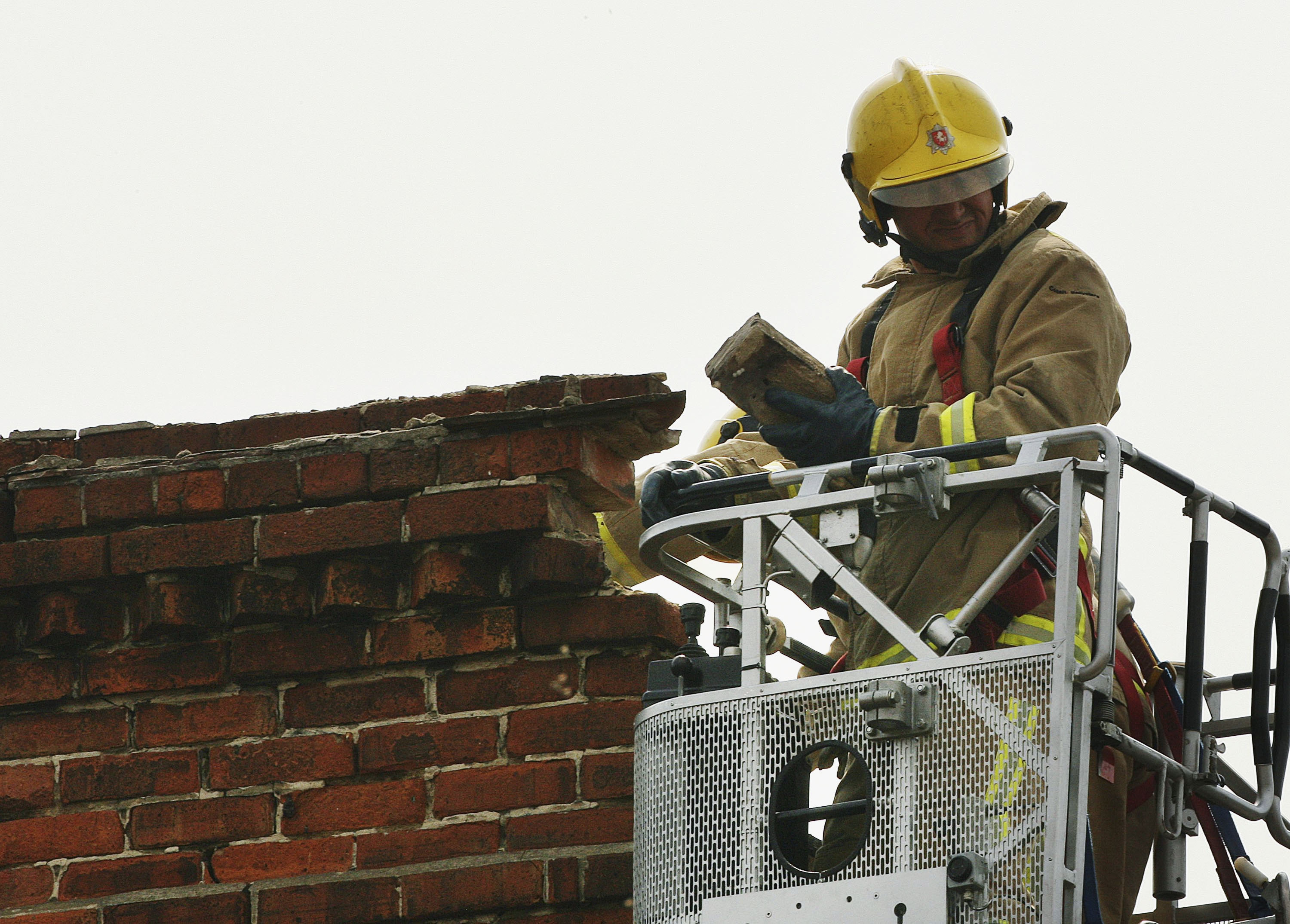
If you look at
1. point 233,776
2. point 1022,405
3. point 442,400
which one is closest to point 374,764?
point 233,776

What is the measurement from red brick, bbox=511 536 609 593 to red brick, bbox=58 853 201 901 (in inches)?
40.0

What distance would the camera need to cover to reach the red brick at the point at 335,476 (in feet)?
15.8

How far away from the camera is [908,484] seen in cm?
377

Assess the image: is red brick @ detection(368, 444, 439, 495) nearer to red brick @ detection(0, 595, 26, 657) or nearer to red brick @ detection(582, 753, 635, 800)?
red brick @ detection(582, 753, 635, 800)

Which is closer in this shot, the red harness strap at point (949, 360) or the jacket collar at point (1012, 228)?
the red harness strap at point (949, 360)

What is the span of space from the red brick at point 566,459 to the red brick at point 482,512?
0.20ft

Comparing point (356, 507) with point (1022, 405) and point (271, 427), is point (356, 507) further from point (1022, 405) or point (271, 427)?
point (1022, 405)

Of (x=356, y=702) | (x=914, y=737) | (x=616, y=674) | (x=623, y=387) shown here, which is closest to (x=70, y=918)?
(x=356, y=702)

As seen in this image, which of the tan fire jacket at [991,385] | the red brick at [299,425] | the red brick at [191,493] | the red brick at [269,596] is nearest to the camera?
the tan fire jacket at [991,385]

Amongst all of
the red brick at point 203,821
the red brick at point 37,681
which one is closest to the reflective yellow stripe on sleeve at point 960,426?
the red brick at point 203,821

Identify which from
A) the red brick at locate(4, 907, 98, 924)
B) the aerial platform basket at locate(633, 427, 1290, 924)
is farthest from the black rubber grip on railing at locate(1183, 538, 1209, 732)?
the red brick at locate(4, 907, 98, 924)

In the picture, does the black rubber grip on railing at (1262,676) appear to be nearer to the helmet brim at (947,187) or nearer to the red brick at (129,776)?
the helmet brim at (947,187)

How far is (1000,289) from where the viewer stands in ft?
15.2

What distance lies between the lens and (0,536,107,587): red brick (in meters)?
4.84
